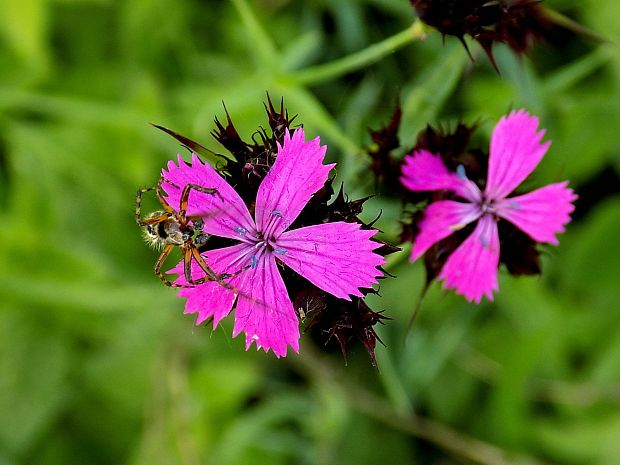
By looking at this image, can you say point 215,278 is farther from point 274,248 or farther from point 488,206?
point 488,206

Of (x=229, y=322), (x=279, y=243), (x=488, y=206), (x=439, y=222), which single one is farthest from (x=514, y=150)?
(x=229, y=322)

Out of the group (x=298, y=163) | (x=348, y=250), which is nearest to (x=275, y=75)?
(x=298, y=163)

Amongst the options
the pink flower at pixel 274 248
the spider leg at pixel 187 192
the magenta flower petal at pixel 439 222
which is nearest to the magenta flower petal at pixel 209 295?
the pink flower at pixel 274 248

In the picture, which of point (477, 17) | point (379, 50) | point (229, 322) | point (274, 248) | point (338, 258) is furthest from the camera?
point (229, 322)

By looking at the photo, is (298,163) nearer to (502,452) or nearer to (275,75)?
(275,75)

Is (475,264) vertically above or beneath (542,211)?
beneath
